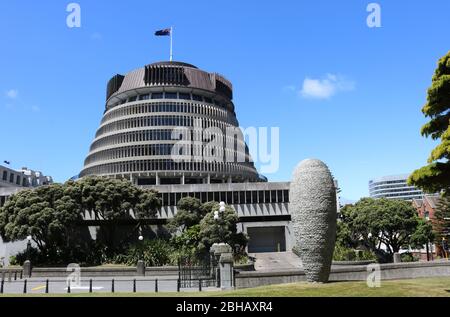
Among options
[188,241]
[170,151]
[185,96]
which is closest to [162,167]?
[170,151]

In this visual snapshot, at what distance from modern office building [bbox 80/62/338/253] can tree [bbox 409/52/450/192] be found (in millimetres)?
63344

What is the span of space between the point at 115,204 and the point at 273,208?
31.9 m

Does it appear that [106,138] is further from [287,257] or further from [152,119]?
[287,257]

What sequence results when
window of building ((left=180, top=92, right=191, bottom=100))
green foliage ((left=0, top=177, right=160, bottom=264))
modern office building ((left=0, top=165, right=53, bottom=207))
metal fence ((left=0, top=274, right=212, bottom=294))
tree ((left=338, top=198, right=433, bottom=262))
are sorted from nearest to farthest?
metal fence ((left=0, top=274, right=212, bottom=294)) → green foliage ((left=0, top=177, right=160, bottom=264)) → tree ((left=338, top=198, right=433, bottom=262)) → window of building ((left=180, top=92, right=191, bottom=100)) → modern office building ((left=0, top=165, right=53, bottom=207))

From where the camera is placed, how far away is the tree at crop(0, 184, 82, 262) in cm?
5359

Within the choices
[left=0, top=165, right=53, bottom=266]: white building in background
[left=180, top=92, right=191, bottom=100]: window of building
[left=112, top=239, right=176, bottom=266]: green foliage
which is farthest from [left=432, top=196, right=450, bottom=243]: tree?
[left=0, top=165, right=53, bottom=266]: white building in background

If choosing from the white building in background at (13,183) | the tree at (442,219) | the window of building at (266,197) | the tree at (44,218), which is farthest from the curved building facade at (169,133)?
the tree at (442,219)

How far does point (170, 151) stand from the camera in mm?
93438

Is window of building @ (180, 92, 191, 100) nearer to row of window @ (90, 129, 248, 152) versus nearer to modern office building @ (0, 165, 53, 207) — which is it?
row of window @ (90, 129, 248, 152)

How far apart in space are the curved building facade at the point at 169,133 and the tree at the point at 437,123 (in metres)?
76.2

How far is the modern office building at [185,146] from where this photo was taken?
81.4m

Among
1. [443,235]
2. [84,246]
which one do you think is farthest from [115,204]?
[443,235]

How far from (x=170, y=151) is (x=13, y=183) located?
70187mm

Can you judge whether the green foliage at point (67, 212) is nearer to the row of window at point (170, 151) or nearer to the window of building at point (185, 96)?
the row of window at point (170, 151)
